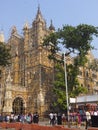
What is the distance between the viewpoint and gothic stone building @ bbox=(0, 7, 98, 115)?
58.5 metres

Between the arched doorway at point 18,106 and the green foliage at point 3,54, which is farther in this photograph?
the arched doorway at point 18,106

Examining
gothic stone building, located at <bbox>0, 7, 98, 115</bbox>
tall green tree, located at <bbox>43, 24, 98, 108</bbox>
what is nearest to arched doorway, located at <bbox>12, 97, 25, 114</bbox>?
gothic stone building, located at <bbox>0, 7, 98, 115</bbox>

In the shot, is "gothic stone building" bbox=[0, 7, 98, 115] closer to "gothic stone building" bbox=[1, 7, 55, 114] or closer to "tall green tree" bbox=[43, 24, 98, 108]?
"gothic stone building" bbox=[1, 7, 55, 114]

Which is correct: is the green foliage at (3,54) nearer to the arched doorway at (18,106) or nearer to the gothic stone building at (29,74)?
the gothic stone building at (29,74)

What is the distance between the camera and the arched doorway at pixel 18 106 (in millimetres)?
59575

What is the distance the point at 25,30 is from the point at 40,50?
6.83 meters

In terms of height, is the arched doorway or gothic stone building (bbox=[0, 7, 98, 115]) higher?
gothic stone building (bbox=[0, 7, 98, 115])

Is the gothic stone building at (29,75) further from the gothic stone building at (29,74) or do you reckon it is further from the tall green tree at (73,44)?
the tall green tree at (73,44)

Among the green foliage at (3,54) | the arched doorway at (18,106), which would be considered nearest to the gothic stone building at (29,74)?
the arched doorway at (18,106)

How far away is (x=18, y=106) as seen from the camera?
59844 mm

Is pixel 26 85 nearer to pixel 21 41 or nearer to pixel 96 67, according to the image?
pixel 21 41

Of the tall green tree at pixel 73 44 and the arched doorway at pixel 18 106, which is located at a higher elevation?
the tall green tree at pixel 73 44

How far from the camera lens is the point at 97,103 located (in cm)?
3888

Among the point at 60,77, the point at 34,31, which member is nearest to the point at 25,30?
the point at 34,31
